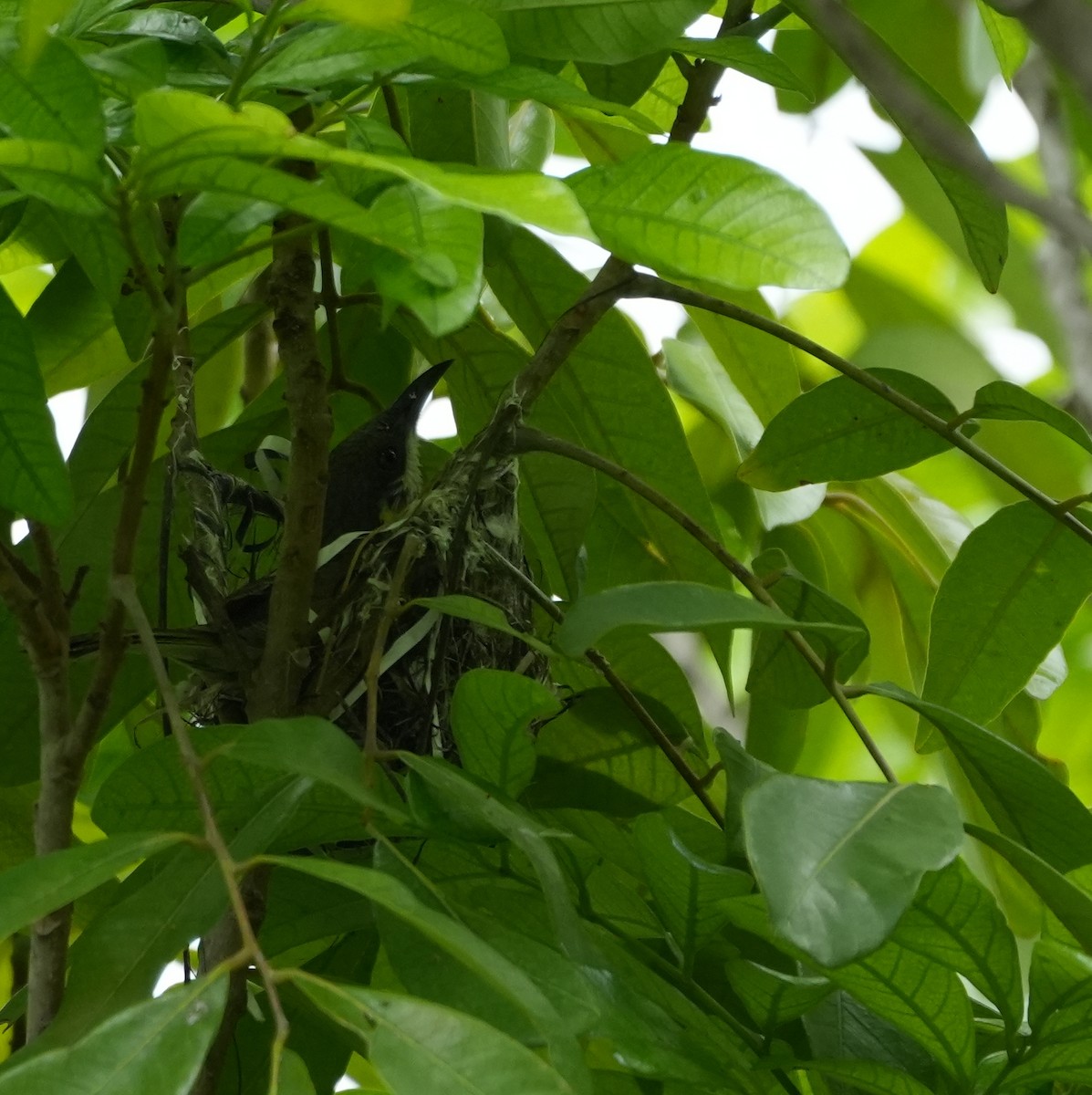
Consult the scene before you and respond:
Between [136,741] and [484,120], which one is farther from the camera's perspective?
[136,741]

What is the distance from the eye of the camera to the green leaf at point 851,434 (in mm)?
956

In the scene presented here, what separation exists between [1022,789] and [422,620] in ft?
1.54

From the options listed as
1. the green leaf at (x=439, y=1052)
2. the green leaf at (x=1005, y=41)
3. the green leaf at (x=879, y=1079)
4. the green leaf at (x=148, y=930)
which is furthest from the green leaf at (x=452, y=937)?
the green leaf at (x=1005, y=41)

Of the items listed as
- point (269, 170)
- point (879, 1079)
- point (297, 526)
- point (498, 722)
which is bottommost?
point (879, 1079)

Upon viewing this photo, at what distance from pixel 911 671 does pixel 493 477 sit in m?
0.56

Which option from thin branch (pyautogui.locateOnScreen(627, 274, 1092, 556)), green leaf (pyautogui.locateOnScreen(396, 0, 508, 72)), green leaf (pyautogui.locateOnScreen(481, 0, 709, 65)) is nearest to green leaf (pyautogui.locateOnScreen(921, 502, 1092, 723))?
thin branch (pyautogui.locateOnScreen(627, 274, 1092, 556))

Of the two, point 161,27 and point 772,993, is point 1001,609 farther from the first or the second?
point 161,27

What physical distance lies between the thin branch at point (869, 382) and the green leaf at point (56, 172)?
1.47ft

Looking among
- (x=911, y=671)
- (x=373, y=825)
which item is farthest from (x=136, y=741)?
(x=911, y=671)

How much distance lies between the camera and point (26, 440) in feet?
2.24

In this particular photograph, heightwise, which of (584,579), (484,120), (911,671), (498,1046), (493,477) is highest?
(484,120)

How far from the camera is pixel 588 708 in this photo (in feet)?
3.41

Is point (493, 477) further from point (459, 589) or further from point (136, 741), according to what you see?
point (136, 741)

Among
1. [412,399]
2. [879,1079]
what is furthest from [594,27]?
[412,399]
